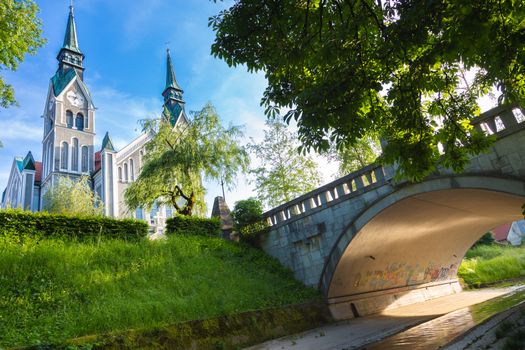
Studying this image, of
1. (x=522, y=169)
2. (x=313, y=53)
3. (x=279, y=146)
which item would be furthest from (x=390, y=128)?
(x=279, y=146)

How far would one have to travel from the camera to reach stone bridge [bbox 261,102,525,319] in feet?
30.8

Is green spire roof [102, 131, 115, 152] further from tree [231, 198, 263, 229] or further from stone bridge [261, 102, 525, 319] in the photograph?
stone bridge [261, 102, 525, 319]

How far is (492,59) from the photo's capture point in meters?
4.05

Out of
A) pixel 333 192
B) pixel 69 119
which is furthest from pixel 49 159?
pixel 333 192

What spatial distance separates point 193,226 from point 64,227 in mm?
5538

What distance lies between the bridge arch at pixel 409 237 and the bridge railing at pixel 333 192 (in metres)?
0.88

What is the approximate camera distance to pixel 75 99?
3931 centimetres

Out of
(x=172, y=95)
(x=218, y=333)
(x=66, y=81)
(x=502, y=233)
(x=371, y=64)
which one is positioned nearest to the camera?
(x=371, y=64)

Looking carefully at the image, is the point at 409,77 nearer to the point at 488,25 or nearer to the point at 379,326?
the point at 488,25

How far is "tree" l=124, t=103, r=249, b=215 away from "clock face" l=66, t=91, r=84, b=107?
23275 millimetres

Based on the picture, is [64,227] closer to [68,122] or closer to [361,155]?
[361,155]

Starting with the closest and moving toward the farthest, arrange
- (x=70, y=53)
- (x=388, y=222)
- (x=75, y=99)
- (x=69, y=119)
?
1. (x=388, y=222)
2. (x=69, y=119)
3. (x=75, y=99)
4. (x=70, y=53)

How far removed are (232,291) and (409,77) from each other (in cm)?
902

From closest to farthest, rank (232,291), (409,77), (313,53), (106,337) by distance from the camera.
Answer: (409,77) < (313,53) < (106,337) < (232,291)
